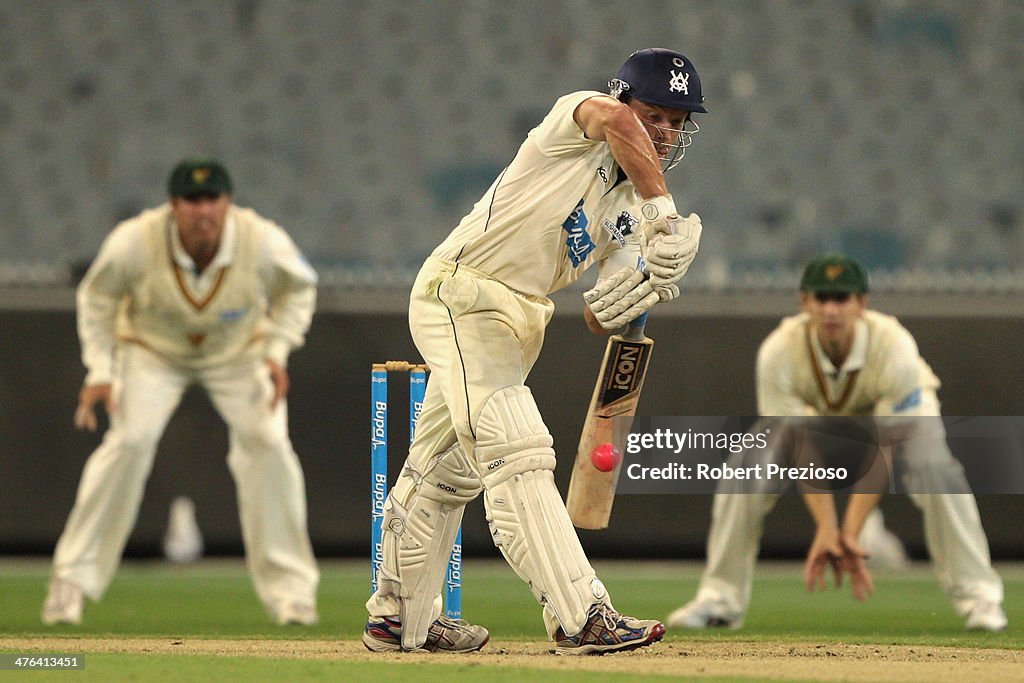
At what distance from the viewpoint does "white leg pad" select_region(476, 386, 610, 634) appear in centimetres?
392

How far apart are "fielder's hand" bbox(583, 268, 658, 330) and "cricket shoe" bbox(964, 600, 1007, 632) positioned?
8.88 feet

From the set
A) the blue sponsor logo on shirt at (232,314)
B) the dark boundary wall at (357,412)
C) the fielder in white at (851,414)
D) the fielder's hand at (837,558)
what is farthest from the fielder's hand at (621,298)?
the dark boundary wall at (357,412)

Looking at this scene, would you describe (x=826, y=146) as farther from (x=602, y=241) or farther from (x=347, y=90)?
(x=602, y=241)

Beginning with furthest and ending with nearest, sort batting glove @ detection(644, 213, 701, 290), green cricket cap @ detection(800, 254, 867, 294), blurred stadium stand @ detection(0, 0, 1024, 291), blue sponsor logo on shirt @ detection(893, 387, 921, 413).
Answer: blurred stadium stand @ detection(0, 0, 1024, 291) → blue sponsor logo on shirt @ detection(893, 387, 921, 413) → green cricket cap @ detection(800, 254, 867, 294) → batting glove @ detection(644, 213, 701, 290)

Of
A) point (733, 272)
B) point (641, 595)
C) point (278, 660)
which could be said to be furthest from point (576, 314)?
point (278, 660)

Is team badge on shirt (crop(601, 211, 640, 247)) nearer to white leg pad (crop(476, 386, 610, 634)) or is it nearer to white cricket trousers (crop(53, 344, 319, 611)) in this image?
white leg pad (crop(476, 386, 610, 634))

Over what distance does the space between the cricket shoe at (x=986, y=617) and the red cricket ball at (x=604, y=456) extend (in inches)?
92.9

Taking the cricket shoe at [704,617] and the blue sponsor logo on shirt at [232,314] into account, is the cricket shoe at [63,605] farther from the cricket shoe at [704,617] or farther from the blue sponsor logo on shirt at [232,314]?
the cricket shoe at [704,617]

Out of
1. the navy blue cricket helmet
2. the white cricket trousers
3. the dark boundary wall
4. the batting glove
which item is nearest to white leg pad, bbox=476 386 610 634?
the batting glove

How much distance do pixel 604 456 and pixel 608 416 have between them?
0.38ft

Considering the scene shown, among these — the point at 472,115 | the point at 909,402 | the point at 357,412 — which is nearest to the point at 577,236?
the point at 909,402

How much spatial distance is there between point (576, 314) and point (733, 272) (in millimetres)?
2215

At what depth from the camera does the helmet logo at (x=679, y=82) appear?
161 inches

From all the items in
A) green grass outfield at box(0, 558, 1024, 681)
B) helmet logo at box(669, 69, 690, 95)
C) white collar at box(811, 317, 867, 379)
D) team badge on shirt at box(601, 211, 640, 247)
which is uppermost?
helmet logo at box(669, 69, 690, 95)
